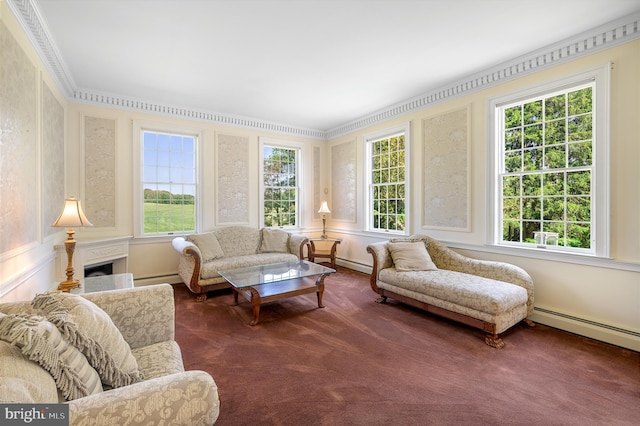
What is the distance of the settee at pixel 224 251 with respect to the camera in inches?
154

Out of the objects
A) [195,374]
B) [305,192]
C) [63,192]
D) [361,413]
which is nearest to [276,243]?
[305,192]

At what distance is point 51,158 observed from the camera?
3.14 metres

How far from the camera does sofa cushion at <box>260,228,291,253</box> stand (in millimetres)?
4941

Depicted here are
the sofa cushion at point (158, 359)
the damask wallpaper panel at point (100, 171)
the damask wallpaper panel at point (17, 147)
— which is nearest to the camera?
the sofa cushion at point (158, 359)

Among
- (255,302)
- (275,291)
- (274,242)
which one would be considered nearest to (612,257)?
(275,291)

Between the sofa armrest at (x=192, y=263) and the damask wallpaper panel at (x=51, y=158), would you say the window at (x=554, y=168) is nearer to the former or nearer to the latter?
the sofa armrest at (x=192, y=263)

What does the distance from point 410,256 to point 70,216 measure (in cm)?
353

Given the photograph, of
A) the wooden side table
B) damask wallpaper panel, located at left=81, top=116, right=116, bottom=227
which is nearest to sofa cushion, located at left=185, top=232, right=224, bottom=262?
damask wallpaper panel, located at left=81, top=116, right=116, bottom=227

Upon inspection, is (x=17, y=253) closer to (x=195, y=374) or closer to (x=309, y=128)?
(x=195, y=374)

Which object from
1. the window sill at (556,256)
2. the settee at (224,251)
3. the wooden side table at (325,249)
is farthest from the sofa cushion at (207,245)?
the window sill at (556,256)

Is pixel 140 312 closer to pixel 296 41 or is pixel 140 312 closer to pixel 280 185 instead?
pixel 296 41

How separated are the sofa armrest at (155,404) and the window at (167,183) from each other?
4118 mm

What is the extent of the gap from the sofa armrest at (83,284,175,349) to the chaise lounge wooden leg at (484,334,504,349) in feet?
8.74

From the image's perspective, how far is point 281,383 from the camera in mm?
2082
